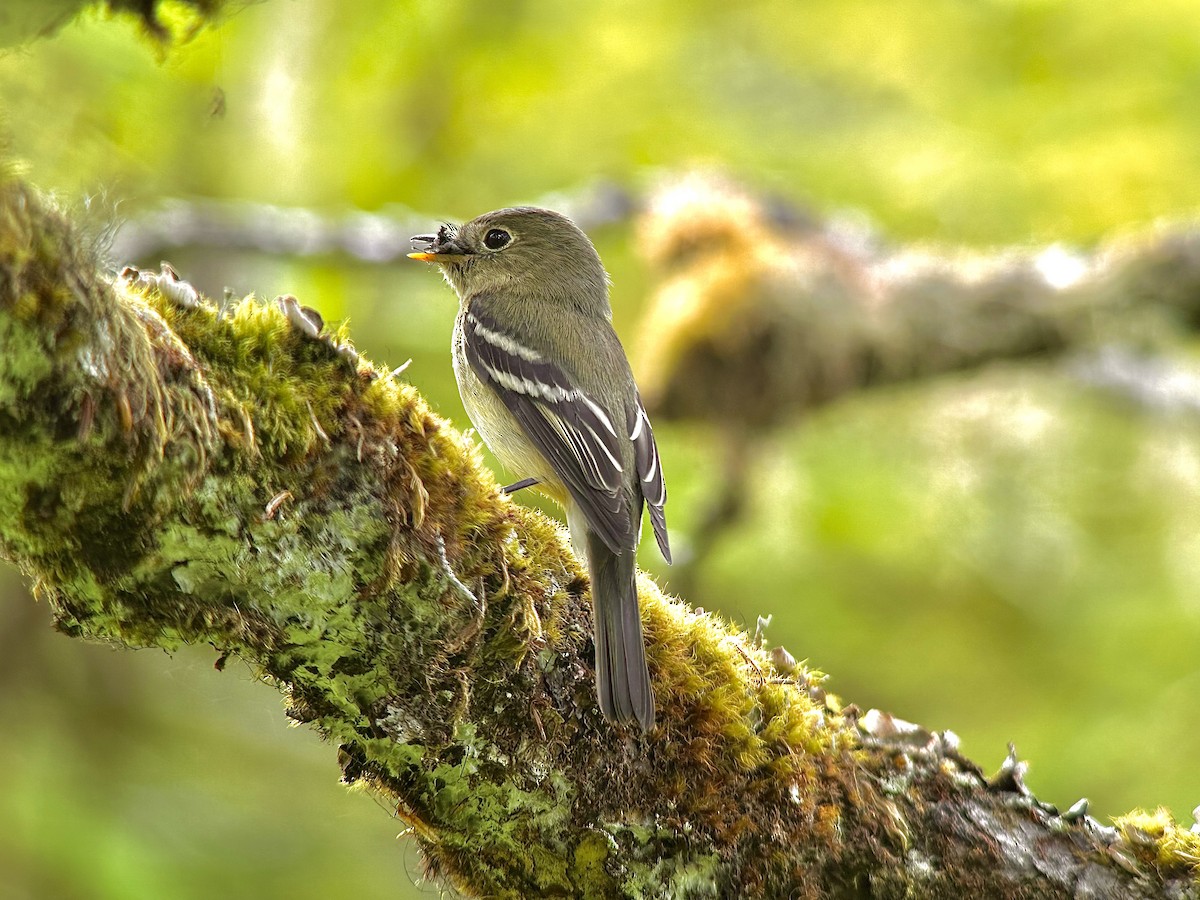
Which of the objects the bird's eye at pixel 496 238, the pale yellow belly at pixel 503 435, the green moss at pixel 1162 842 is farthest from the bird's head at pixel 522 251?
the green moss at pixel 1162 842

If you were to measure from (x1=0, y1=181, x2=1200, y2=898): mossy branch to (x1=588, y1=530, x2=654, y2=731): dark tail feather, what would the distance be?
7cm

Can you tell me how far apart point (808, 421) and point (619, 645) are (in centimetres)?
481

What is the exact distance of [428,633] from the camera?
7.91 feet

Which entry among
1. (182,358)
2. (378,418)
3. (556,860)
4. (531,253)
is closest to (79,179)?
(182,358)

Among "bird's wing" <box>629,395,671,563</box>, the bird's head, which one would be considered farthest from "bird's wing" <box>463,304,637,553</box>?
the bird's head

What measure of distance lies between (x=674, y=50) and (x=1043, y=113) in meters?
2.46

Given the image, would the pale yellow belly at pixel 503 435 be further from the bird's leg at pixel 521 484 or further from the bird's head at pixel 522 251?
the bird's head at pixel 522 251

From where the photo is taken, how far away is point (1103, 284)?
6461 millimetres

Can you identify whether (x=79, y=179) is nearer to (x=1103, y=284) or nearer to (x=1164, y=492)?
(x=1103, y=284)

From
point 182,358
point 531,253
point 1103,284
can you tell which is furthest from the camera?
point 1103,284

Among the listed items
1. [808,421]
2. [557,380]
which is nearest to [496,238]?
[557,380]

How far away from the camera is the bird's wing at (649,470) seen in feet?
12.4

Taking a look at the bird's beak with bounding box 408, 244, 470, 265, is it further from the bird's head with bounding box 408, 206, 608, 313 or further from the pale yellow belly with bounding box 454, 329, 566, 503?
the pale yellow belly with bounding box 454, 329, 566, 503

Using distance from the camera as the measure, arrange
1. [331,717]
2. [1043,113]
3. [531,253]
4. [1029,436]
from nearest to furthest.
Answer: [331,717]
[531,253]
[1043,113]
[1029,436]
